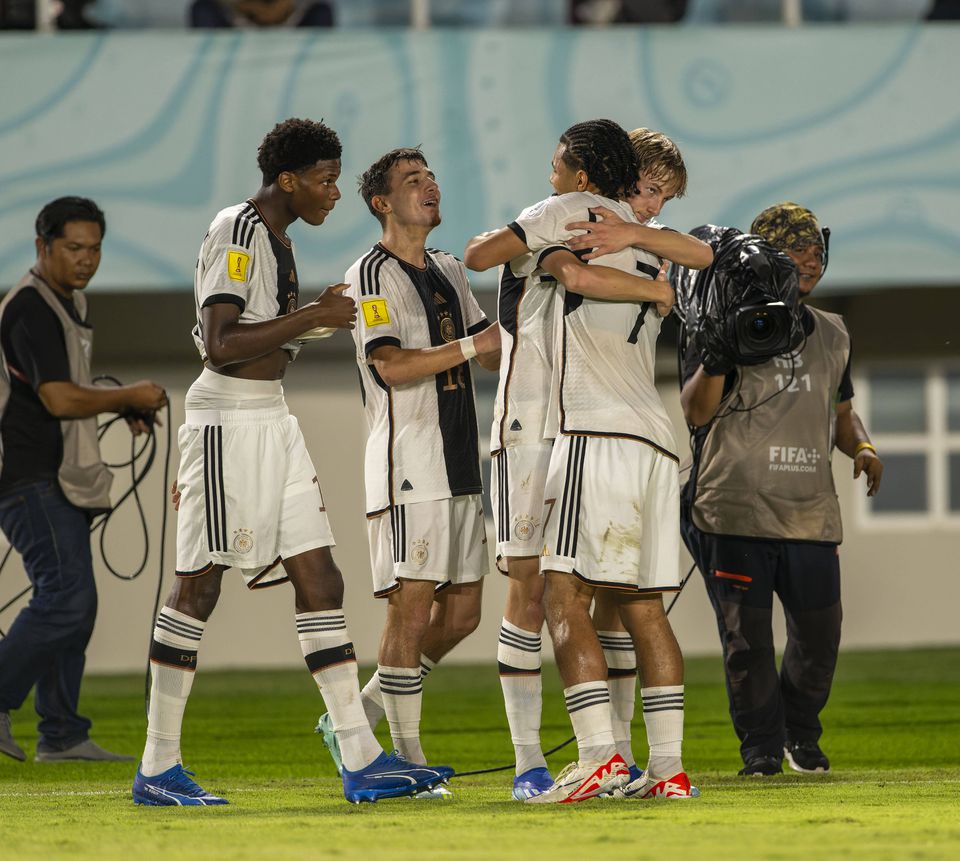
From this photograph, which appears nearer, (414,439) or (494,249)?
(494,249)

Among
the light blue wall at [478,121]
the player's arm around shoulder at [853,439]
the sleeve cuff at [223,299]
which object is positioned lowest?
the player's arm around shoulder at [853,439]

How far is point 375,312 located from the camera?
502 centimetres

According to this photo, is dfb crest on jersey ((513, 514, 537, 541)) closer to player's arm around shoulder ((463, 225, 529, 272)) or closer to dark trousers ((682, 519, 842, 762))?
player's arm around shoulder ((463, 225, 529, 272))

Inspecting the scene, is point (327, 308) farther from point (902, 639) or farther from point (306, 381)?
point (902, 639)

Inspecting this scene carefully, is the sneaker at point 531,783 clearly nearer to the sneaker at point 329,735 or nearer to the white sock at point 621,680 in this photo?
the white sock at point 621,680

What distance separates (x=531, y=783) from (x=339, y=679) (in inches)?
25.3

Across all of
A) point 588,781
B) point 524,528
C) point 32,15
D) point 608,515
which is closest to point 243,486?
point 524,528


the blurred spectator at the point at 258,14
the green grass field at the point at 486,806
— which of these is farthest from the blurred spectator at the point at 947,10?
the green grass field at the point at 486,806

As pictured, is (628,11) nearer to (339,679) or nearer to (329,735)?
(329,735)

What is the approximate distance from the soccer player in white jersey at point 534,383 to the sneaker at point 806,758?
1361 millimetres

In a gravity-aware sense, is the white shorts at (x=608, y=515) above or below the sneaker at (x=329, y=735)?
above

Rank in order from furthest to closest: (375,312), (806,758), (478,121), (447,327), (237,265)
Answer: (478,121)
(806,758)
(447,327)
(375,312)
(237,265)

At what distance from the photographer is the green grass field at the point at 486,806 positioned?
11.1 feet

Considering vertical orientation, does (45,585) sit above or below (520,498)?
below
